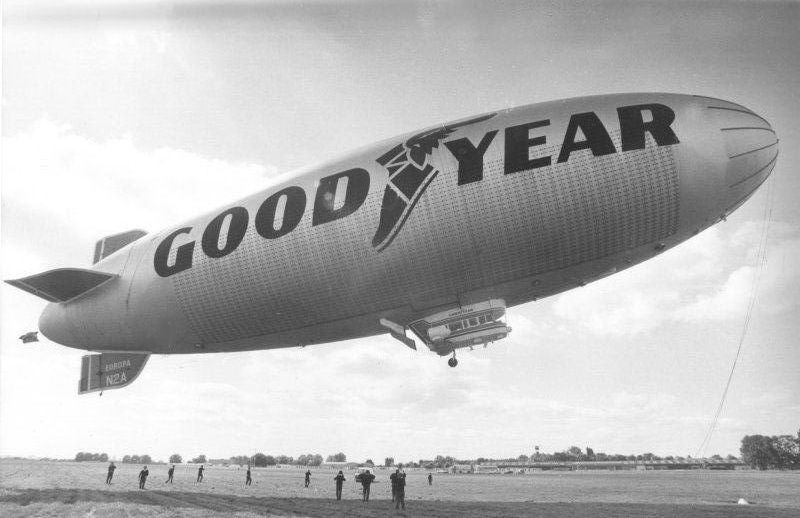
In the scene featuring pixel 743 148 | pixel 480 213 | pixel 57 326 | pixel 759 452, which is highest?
pixel 743 148

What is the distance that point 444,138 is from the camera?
54.3 ft

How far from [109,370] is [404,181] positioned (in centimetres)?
1657

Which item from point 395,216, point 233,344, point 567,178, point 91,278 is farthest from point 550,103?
→ point 91,278

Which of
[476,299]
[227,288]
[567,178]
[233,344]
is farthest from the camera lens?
[233,344]

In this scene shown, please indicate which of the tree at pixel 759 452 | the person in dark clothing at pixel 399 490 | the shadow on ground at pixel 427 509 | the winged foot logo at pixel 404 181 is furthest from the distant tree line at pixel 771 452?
the winged foot logo at pixel 404 181

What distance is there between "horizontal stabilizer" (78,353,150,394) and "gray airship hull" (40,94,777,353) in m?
6.04

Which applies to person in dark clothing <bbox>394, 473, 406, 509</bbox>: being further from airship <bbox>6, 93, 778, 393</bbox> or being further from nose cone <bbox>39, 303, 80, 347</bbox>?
nose cone <bbox>39, 303, 80, 347</bbox>

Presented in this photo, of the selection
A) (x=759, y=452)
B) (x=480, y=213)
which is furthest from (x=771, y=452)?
(x=480, y=213)

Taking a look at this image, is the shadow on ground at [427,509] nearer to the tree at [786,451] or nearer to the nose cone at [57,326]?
the nose cone at [57,326]

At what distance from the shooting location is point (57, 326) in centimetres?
2286

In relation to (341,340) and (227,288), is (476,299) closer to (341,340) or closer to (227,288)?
(341,340)

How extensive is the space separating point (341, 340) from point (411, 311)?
4192 millimetres

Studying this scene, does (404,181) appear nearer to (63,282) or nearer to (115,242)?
(63,282)

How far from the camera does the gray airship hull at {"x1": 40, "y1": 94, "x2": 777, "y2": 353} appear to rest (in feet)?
49.2
